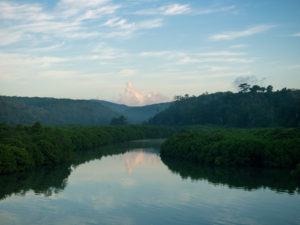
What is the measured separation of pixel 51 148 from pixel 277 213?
3871 cm

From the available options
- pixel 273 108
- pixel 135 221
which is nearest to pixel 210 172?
pixel 135 221

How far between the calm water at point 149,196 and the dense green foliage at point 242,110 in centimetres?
5928

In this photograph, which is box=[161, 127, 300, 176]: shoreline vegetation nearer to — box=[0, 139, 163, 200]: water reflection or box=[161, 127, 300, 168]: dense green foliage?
box=[161, 127, 300, 168]: dense green foliage

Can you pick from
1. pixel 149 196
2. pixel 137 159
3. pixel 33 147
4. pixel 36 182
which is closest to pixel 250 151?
pixel 137 159

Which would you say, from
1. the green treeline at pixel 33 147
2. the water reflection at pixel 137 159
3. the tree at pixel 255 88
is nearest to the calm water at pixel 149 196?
the green treeline at pixel 33 147

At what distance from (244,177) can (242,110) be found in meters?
96.0

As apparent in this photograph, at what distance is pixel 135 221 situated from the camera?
105 ft

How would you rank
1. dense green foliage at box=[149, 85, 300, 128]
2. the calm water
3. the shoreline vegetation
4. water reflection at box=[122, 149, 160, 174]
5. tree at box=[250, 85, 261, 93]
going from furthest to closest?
tree at box=[250, 85, 261, 93] → dense green foliage at box=[149, 85, 300, 128] → water reflection at box=[122, 149, 160, 174] → the shoreline vegetation → the calm water

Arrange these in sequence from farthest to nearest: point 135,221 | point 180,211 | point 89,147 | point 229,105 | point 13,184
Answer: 1. point 229,105
2. point 89,147
3. point 13,184
4. point 180,211
5. point 135,221

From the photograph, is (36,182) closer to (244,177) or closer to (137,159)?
(244,177)

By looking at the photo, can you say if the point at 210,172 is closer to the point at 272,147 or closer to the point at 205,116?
the point at 272,147

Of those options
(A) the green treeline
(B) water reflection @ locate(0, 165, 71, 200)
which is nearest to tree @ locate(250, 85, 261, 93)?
(A) the green treeline

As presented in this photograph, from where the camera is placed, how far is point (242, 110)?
14438cm

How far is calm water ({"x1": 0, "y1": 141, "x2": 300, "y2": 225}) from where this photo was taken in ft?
108
